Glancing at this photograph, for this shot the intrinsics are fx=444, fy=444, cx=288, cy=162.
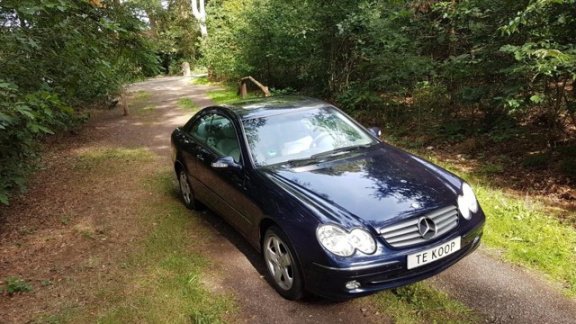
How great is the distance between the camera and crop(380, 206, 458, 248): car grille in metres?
3.30

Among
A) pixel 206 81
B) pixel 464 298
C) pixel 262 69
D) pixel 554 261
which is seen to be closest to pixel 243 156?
pixel 464 298

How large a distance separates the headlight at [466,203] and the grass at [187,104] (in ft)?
41.7

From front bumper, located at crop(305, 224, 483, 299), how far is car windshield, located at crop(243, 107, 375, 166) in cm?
137

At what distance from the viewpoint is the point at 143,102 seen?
18.2m

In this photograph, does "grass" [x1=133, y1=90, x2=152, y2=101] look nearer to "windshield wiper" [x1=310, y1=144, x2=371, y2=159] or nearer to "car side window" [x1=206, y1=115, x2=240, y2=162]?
"car side window" [x1=206, y1=115, x2=240, y2=162]

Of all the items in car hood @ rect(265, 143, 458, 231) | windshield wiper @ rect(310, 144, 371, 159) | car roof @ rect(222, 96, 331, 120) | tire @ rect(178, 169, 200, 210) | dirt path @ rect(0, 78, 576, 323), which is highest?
car roof @ rect(222, 96, 331, 120)

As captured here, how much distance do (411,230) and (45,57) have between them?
4.84 metres

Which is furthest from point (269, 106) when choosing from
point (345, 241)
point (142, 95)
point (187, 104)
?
point (142, 95)

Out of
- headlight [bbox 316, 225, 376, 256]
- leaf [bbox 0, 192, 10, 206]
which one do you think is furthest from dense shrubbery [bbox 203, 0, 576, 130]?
leaf [bbox 0, 192, 10, 206]

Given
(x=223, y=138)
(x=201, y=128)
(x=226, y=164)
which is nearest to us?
(x=226, y=164)

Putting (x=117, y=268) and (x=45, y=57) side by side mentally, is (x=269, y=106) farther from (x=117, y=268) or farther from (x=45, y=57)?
(x=45, y=57)

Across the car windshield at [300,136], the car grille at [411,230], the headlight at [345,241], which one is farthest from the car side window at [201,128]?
the car grille at [411,230]

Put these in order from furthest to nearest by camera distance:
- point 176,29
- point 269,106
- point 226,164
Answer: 1. point 176,29
2. point 269,106
3. point 226,164

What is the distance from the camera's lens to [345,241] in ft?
10.7
